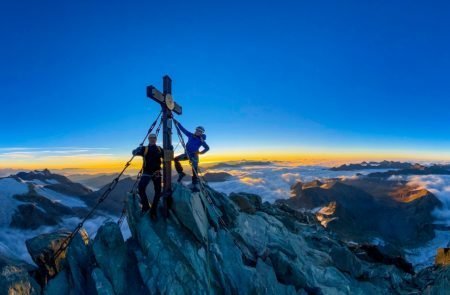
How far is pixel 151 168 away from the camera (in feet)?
55.0

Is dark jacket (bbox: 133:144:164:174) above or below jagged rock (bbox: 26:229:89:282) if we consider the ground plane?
above

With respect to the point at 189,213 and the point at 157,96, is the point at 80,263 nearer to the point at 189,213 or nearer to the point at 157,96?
→ the point at 189,213

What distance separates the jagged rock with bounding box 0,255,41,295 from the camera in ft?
42.7

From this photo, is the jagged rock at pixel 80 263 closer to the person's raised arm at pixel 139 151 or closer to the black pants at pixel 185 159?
the person's raised arm at pixel 139 151

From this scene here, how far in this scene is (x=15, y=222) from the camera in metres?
153

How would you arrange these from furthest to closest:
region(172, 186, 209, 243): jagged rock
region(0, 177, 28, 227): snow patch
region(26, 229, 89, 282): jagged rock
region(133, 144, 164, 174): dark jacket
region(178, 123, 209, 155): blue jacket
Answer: region(0, 177, 28, 227): snow patch < region(178, 123, 209, 155): blue jacket < region(133, 144, 164, 174): dark jacket < region(172, 186, 209, 243): jagged rock < region(26, 229, 89, 282): jagged rock

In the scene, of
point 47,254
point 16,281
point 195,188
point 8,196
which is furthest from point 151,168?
point 8,196

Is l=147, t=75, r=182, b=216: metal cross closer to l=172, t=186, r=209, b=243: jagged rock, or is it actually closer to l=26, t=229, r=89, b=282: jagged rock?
l=172, t=186, r=209, b=243: jagged rock

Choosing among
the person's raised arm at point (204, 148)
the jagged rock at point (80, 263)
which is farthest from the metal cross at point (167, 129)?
the jagged rock at point (80, 263)

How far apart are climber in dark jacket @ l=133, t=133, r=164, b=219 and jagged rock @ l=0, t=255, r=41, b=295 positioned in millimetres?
5956

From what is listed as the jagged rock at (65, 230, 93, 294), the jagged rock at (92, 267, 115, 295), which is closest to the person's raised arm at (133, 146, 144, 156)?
the jagged rock at (65, 230, 93, 294)

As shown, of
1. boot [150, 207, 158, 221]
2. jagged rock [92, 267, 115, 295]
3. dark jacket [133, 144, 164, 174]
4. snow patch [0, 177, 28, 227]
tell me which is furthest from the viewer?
Result: snow patch [0, 177, 28, 227]

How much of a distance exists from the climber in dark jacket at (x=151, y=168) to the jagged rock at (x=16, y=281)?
5.96 meters

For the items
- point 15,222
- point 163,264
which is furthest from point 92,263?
point 15,222
